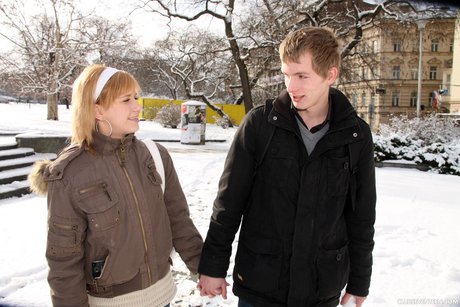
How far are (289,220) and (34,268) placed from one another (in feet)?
10.3

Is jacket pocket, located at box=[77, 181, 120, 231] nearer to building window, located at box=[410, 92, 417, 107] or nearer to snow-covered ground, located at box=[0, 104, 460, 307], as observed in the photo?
Result: snow-covered ground, located at box=[0, 104, 460, 307]

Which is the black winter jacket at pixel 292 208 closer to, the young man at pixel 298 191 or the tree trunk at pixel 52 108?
the young man at pixel 298 191

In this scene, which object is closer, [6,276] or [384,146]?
[6,276]

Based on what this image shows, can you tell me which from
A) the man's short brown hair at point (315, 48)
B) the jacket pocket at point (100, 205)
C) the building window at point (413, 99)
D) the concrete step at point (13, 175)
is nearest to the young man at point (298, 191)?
the man's short brown hair at point (315, 48)

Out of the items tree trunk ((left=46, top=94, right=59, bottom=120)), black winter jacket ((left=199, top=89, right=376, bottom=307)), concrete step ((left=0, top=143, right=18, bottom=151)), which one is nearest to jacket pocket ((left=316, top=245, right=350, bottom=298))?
black winter jacket ((left=199, top=89, right=376, bottom=307))

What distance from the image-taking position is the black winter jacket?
193cm

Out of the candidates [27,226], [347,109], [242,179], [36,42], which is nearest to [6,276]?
[27,226]

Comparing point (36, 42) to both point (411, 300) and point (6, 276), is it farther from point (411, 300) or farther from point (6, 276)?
point (411, 300)

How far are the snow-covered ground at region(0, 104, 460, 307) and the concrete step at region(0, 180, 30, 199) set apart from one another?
140 mm

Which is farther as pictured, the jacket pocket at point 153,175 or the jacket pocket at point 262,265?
the jacket pocket at point 153,175

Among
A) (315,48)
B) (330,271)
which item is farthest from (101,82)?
(330,271)

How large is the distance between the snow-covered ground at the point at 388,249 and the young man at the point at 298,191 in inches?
61.9

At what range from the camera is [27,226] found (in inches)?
214

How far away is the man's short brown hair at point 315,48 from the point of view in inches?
75.0
